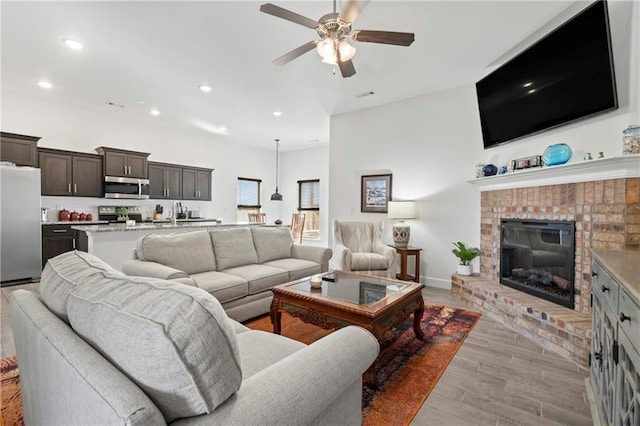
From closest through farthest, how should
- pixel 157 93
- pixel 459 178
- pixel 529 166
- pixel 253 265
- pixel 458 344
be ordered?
pixel 458 344 → pixel 529 166 → pixel 253 265 → pixel 459 178 → pixel 157 93

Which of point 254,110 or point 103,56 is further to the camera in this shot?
point 254,110

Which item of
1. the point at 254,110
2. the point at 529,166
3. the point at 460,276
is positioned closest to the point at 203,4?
the point at 254,110

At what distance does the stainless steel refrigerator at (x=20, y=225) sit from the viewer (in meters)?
4.27

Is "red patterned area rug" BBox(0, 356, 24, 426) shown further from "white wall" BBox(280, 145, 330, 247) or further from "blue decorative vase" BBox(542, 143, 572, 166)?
"white wall" BBox(280, 145, 330, 247)

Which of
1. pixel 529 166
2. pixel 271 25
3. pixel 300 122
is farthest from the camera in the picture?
pixel 300 122

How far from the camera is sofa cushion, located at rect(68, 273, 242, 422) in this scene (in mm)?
708

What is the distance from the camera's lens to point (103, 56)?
356cm

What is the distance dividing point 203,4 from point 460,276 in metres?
4.04

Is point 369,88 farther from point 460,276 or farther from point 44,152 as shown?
point 44,152

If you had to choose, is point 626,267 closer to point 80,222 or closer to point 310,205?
point 80,222

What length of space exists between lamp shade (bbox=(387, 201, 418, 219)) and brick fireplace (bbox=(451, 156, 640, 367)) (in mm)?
1275

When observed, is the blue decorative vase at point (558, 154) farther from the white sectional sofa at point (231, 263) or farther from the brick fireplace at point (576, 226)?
the white sectional sofa at point (231, 263)

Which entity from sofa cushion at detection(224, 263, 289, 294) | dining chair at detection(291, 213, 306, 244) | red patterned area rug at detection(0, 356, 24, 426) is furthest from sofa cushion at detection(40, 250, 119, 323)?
dining chair at detection(291, 213, 306, 244)

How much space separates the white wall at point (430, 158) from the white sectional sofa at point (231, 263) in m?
1.77
